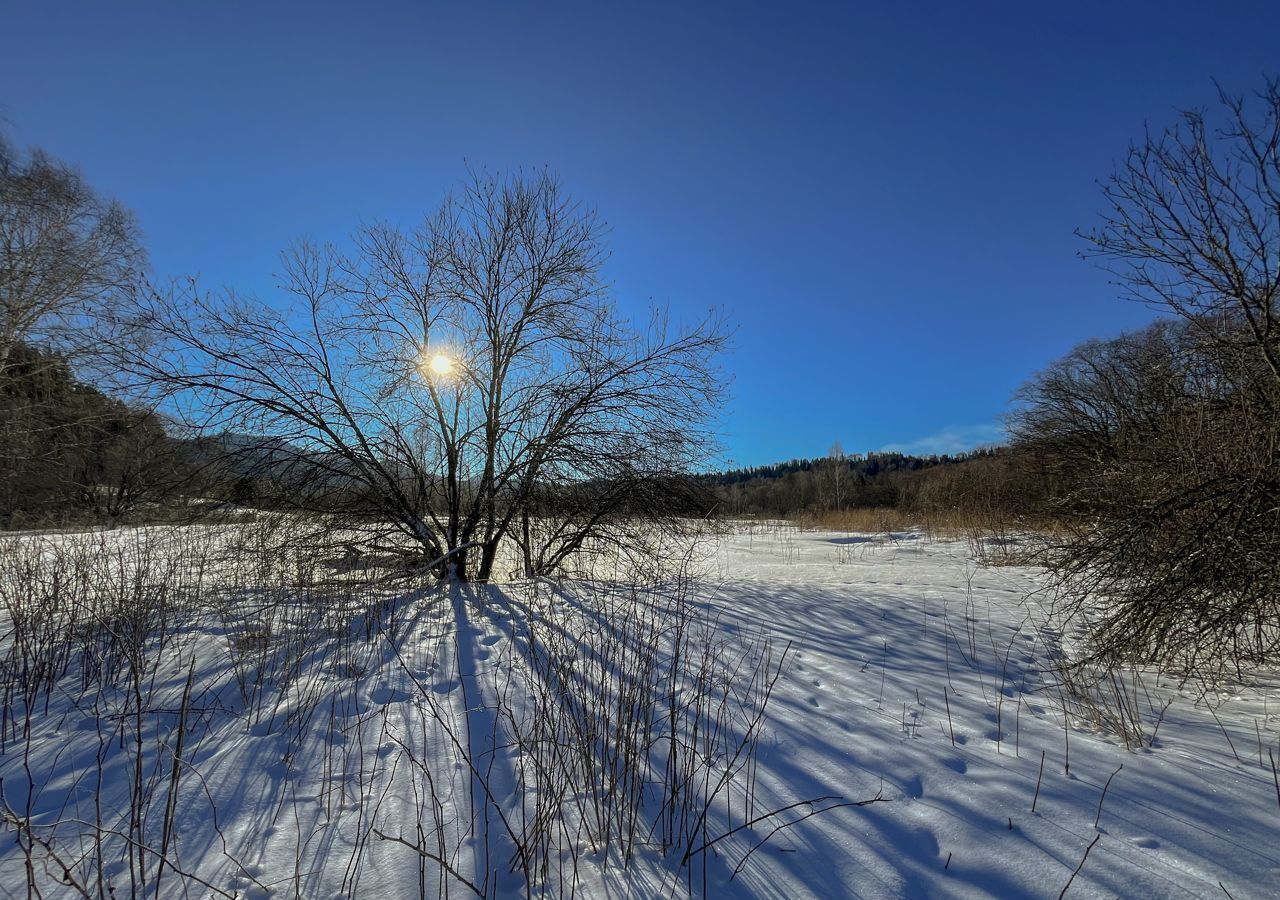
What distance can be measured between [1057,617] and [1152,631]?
8.86 ft

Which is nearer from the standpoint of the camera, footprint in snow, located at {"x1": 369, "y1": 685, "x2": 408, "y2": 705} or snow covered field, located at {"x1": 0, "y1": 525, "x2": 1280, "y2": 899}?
snow covered field, located at {"x1": 0, "y1": 525, "x2": 1280, "y2": 899}

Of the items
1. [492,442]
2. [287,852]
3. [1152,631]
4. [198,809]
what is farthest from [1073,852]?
[492,442]

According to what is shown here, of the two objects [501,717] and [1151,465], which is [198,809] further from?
[1151,465]

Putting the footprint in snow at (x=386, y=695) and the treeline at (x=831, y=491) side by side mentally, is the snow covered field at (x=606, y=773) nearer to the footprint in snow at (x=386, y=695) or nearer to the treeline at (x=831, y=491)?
the footprint in snow at (x=386, y=695)

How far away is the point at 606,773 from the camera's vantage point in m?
2.56

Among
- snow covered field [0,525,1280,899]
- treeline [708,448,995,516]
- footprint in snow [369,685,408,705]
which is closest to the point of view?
snow covered field [0,525,1280,899]

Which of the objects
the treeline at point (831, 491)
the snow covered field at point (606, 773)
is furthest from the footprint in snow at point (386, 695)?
the treeline at point (831, 491)

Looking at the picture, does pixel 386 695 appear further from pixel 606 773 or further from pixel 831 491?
pixel 831 491

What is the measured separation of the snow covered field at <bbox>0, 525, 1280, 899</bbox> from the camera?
5.95 feet

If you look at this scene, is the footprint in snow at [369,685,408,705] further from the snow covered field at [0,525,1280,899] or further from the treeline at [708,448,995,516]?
the treeline at [708,448,995,516]

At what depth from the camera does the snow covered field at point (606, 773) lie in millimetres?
1812

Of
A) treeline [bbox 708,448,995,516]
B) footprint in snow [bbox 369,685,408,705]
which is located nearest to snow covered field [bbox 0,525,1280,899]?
footprint in snow [bbox 369,685,408,705]

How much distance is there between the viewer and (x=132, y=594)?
550 cm

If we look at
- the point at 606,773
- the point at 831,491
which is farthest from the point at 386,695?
the point at 831,491
